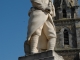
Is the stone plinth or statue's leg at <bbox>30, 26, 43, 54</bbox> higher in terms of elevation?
statue's leg at <bbox>30, 26, 43, 54</bbox>

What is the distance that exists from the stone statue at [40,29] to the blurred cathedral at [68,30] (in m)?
33.7

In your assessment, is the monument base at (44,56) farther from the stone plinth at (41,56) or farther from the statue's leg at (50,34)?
the statue's leg at (50,34)

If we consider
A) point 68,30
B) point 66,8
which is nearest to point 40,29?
point 68,30

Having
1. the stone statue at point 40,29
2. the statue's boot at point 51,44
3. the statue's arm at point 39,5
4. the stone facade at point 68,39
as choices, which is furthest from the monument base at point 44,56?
the stone facade at point 68,39

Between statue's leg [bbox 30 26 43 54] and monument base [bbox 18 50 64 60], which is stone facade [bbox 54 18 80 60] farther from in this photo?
monument base [bbox 18 50 64 60]

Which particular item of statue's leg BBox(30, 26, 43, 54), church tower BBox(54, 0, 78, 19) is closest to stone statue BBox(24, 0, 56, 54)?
statue's leg BBox(30, 26, 43, 54)

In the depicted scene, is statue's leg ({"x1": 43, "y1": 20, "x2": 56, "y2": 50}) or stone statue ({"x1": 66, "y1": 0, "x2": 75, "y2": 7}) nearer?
statue's leg ({"x1": 43, "y1": 20, "x2": 56, "y2": 50})

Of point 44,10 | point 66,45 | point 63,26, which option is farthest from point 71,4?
point 44,10

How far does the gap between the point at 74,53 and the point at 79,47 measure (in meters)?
1.33

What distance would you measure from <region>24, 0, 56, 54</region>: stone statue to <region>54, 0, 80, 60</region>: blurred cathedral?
33.7 meters

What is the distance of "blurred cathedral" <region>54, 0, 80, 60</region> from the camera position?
133 feet

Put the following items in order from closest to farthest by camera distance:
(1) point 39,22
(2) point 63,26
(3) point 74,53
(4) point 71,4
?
(1) point 39,22, (3) point 74,53, (2) point 63,26, (4) point 71,4

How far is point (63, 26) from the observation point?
4316 centimetres

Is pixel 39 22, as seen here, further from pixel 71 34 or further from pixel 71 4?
pixel 71 4
